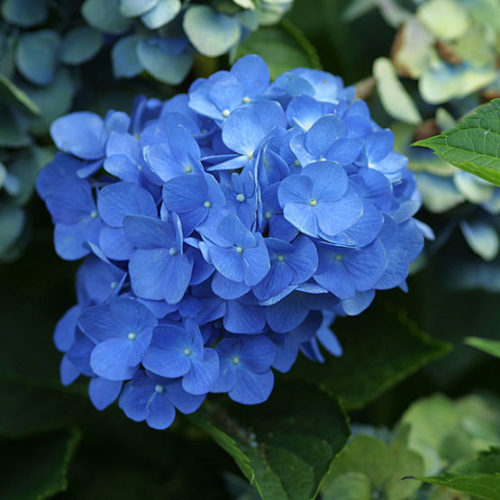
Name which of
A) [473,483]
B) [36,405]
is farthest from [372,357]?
[36,405]

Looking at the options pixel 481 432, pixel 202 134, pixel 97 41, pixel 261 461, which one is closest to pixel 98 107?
pixel 97 41

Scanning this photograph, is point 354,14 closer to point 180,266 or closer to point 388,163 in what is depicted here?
point 388,163

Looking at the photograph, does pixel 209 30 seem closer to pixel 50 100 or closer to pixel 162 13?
pixel 162 13

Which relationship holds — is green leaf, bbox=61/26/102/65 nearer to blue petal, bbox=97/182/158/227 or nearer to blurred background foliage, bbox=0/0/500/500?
blurred background foliage, bbox=0/0/500/500

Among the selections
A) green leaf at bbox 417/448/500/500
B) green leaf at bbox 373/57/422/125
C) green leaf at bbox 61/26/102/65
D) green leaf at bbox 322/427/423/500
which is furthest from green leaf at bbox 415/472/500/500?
green leaf at bbox 61/26/102/65

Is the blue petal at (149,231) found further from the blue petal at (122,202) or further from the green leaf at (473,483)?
the green leaf at (473,483)

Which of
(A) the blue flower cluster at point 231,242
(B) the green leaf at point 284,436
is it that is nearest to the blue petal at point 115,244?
(A) the blue flower cluster at point 231,242
